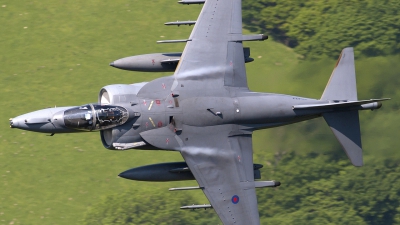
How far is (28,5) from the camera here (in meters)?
41.0

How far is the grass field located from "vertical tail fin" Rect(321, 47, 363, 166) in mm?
6157

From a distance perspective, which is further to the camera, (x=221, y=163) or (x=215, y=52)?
(x=215, y=52)

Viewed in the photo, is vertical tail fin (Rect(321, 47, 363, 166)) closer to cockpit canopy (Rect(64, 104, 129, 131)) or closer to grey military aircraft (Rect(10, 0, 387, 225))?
grey military aircraft (Rect(10, 0, 387, 225))

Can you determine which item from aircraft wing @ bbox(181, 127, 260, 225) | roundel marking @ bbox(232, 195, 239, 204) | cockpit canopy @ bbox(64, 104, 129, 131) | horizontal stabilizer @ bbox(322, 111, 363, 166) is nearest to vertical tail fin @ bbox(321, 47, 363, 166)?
horizontal stabilizer @ bbox(322, 111, 363, 166)

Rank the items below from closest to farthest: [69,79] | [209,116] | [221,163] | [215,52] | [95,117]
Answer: [95,117], [209,116], [221,163], [215,52], [69,79]

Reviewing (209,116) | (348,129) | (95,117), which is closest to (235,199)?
(209,116)

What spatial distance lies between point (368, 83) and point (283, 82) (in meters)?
3.78

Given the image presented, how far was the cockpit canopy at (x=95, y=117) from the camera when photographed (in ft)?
95.5

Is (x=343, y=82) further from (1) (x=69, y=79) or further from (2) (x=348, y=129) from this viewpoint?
(1) (x=69, y=79)

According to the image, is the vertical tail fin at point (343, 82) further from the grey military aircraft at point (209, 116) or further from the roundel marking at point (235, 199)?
the roundel marking at point (235, 199)

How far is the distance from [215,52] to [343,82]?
496cm

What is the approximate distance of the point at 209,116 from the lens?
30047mm

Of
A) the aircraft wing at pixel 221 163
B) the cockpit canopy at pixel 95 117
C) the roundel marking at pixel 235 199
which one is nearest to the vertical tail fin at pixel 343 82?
the aircraft wing at pixel 221 163

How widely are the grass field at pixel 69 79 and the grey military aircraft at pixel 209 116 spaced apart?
5.49 meters
